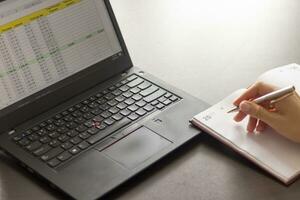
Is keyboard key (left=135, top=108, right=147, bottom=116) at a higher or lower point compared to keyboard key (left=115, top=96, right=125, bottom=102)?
lower

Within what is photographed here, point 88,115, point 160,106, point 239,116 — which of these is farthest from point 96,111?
point 239,116

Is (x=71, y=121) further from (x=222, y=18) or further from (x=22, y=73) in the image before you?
(x=222, y=18)

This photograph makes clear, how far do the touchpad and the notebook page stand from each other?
0.28 ft

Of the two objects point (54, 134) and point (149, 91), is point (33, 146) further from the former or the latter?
point (149, 91)

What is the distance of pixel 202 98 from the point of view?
3.51 feet

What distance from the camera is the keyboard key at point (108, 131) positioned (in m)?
0.94

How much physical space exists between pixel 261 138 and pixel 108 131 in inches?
10.4

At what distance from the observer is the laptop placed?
895 millimetres

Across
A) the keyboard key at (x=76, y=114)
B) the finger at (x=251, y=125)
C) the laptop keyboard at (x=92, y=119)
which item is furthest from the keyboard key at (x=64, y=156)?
the finger at (x=251, y=125)

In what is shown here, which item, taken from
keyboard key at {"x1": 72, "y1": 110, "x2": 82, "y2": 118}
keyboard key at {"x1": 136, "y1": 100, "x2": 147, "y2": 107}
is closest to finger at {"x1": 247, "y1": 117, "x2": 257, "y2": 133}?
keyboard key at {"x1": 136, "y1": 100, "x2": 147, "y2": 107}

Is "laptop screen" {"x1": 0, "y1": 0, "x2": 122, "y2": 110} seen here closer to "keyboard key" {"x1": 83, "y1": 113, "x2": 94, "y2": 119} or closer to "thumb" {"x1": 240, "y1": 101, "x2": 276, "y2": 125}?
"keyboard key" {"x1": 83, "y1": 113, "x2": 94, "y2": 119}

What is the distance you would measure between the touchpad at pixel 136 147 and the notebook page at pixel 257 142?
86 millimetres

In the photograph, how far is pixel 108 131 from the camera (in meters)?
0.96

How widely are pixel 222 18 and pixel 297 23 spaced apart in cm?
18
